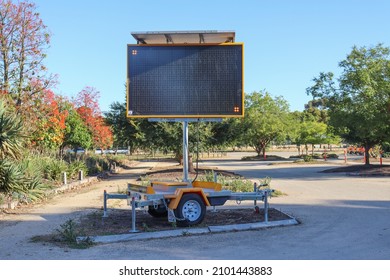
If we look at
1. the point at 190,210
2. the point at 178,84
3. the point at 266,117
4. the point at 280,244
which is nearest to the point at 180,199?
the point at 190,210

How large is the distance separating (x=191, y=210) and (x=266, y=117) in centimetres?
4417

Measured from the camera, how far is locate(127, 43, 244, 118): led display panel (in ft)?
33.6

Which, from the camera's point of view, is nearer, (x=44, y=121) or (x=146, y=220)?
(x=146, y=220)

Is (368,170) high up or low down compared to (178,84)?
down

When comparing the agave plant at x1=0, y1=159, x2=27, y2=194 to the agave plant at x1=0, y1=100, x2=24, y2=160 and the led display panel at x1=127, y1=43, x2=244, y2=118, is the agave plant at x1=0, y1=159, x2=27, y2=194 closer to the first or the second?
the agave plant at x1=0, y1=100, x2=24, y2=160

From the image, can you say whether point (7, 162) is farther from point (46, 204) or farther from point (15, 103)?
point (15, 103)

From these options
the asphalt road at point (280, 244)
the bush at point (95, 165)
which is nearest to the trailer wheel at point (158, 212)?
the asphalt road at point (280, 244)

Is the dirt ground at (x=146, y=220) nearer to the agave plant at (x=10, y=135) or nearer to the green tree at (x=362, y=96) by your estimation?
the agave plant at (x=10, y=135)

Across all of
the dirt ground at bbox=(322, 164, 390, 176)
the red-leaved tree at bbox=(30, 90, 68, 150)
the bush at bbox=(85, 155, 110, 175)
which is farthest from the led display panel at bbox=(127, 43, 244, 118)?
the dirt ground at bbox=(322, 164, 390, 176)

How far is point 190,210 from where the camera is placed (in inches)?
376

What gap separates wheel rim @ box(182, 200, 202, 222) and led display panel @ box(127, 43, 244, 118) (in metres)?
1.95

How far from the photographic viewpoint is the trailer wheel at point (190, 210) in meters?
9.38

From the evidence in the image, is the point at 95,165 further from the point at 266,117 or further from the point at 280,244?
the point at 266,117

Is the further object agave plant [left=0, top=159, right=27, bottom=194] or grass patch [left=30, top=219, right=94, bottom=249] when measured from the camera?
agave plant [left=0, top=159, right=27, bottom=194]
